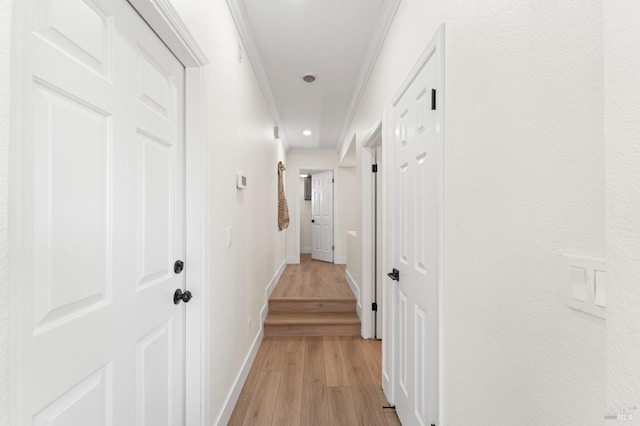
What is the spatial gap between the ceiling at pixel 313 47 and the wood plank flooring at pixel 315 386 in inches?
103

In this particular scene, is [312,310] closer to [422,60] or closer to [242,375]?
[242,375]

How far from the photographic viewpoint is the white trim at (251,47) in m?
1.91

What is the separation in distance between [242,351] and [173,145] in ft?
5.44

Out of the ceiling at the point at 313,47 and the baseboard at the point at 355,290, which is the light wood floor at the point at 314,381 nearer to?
the baseboard at the point at 355,290

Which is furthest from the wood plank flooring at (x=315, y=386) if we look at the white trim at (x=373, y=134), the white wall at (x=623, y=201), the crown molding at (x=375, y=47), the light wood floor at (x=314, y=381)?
the crown molding at (x=375, y=47)

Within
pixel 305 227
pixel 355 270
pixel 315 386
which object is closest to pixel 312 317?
pixel 355 270

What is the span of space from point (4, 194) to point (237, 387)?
1927mm

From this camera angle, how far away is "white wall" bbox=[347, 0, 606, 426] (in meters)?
0.56

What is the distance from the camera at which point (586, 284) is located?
0.55m

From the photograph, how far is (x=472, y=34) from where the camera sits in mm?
951

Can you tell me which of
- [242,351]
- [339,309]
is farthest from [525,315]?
[339,309]

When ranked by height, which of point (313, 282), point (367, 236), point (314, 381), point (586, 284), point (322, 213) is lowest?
point (314, 381)

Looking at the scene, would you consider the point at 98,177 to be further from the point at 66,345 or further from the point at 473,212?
the point at 473,212

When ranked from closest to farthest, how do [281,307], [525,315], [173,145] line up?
[525,315] → [173,145] → [281,307]
